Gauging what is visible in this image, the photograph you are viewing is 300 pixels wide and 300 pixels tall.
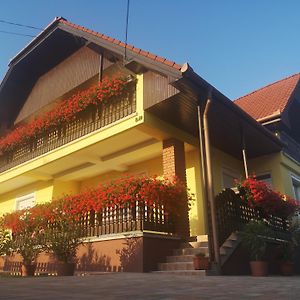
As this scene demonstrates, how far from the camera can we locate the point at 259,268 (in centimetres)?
799

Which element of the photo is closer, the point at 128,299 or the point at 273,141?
the point at 128,299

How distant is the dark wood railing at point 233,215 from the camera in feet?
28.4

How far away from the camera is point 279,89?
15.6 meters

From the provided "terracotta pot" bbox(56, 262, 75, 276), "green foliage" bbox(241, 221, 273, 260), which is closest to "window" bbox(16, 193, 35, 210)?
"terracotta pot" bbox(56, 262, 75, 276)

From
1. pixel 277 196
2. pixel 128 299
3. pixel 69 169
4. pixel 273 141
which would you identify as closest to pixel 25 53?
pixel 69 169

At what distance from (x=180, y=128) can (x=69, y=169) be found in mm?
5391

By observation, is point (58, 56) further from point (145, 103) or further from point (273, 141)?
point (273, 141)

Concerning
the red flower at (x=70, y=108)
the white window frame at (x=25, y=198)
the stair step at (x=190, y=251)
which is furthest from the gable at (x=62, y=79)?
the stair step at (x=190, y=251)

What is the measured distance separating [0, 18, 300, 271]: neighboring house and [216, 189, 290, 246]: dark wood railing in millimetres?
857

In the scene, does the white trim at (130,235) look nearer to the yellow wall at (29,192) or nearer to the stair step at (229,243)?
the stair step at (229,243)

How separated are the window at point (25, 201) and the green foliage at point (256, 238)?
10290 mm

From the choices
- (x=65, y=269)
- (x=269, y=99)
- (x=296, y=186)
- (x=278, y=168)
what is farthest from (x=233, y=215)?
(x=269, y=99)

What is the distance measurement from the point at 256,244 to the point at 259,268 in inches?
22.4

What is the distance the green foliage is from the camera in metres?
8.31
